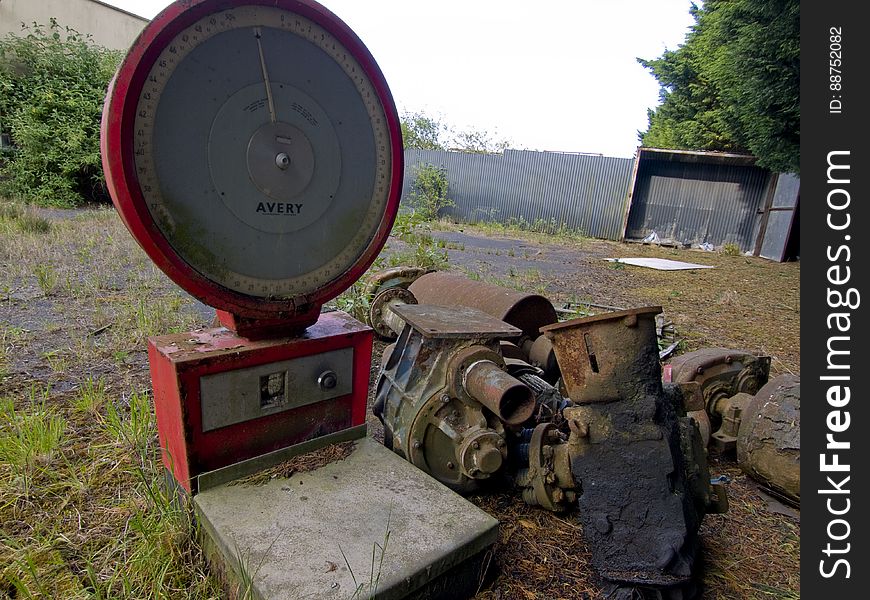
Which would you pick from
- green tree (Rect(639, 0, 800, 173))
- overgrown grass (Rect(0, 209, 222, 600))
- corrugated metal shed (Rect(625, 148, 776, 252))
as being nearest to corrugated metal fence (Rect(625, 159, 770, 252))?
corrugated metal shed (Rect(625, 148, 776, 252))

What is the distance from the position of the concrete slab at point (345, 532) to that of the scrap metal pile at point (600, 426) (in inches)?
12.7

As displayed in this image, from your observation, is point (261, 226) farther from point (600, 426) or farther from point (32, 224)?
point (32, 224)

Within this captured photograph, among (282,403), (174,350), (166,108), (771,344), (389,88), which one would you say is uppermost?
(389,88)

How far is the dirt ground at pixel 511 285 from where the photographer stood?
1.60m

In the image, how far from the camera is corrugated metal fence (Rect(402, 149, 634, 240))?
47.1 ft

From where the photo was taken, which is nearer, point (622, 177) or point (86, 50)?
point (86, 50)

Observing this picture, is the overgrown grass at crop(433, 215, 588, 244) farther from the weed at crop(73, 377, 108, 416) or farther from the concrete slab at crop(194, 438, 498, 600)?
the concrete slab at crop(194, 438, 498, 600)

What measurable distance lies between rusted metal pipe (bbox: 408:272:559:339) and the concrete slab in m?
1.57

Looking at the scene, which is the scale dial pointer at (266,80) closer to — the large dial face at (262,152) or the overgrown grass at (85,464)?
the large dial face at (262,152)

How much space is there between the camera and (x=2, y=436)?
1.92 meters

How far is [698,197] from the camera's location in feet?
43.8
